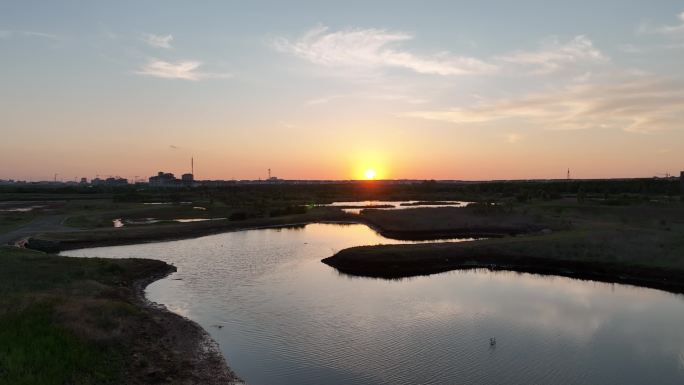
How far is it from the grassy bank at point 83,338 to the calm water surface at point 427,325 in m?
2.59

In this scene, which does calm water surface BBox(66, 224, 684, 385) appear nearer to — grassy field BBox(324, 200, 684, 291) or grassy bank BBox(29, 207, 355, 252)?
grassy field BBox(324, 200, 684, 291)

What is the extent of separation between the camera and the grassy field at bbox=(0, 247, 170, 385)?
56.3 ft

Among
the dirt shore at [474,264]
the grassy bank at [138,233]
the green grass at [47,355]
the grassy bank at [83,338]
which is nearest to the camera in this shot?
the green grass at [47,355]

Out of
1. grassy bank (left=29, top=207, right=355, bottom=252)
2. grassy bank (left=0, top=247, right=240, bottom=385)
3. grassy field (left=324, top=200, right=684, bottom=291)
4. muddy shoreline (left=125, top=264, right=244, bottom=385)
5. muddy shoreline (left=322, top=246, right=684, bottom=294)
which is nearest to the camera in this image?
grassy bank (left=0, top=247, right=240, bottom=385)

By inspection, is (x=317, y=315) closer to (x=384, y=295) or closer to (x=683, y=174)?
(x=384, y=295)

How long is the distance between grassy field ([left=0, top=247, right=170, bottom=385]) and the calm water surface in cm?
476

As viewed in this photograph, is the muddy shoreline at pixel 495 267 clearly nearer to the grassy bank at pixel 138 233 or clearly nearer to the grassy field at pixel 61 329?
the grassy field at pixel 61 329

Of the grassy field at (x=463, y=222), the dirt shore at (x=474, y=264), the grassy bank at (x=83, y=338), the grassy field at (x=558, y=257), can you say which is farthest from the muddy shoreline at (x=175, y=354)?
the grassy field at (x=463, y=222)

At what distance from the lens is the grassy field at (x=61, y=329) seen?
1717cm

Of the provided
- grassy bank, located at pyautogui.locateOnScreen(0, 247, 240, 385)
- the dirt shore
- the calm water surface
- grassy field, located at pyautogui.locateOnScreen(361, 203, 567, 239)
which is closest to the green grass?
grassy bank, located at pyautogui.locateOnScreen(0, 247, 240, 385)

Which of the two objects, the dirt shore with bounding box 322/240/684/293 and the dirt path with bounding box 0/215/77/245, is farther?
the dirt path with bounding box 0/215/77/245

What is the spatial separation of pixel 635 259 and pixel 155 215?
82.1m

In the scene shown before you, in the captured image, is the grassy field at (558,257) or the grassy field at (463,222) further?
the grassy field at (463,222)

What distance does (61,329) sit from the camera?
20703 mm
